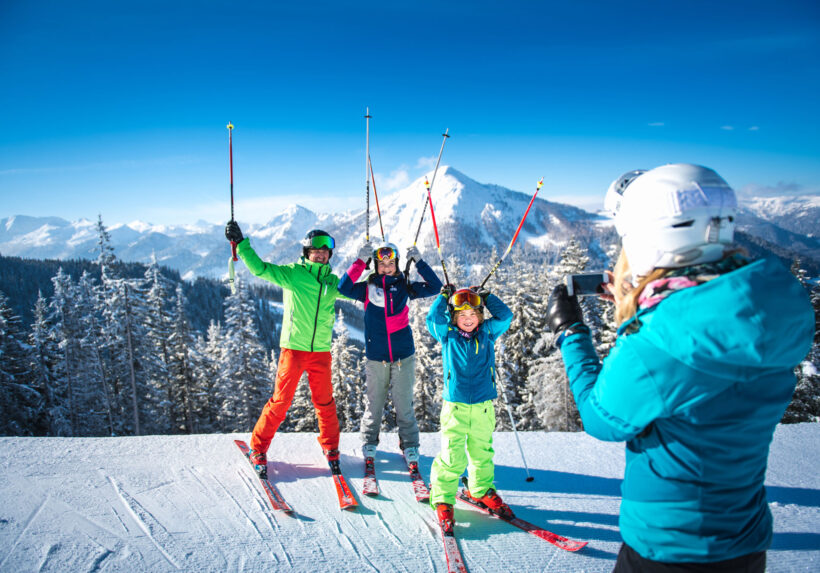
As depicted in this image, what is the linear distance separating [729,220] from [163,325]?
84.2 ft

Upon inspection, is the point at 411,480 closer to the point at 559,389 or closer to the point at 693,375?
the point at 693,375

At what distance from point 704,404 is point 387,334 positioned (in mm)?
3617

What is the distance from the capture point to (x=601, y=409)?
157 cm

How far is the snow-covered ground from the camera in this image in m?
3.12

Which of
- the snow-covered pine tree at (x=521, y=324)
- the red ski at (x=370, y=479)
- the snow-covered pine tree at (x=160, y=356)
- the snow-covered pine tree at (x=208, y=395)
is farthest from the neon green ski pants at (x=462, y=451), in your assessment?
the snow-covered pine tree at (x=208, y=395)

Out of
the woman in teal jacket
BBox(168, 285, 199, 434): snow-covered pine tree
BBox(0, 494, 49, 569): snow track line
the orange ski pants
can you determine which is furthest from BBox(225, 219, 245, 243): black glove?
BBox(168, 285, 199, 434): snow-covered pine tree

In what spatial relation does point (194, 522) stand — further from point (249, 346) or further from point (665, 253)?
point (249, 346)

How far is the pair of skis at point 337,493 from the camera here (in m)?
3.82

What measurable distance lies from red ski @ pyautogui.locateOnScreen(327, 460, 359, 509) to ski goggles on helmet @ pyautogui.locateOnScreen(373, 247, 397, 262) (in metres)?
2.38

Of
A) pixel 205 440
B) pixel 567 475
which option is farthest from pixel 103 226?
pixel 567 475

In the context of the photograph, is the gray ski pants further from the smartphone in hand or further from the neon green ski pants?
the smartphone in hand

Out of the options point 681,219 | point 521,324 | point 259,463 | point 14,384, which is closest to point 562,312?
point 681,219

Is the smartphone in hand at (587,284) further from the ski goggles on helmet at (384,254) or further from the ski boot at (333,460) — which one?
the ski boot at (333,460)

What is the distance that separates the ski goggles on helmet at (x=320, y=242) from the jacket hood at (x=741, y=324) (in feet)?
12.6
